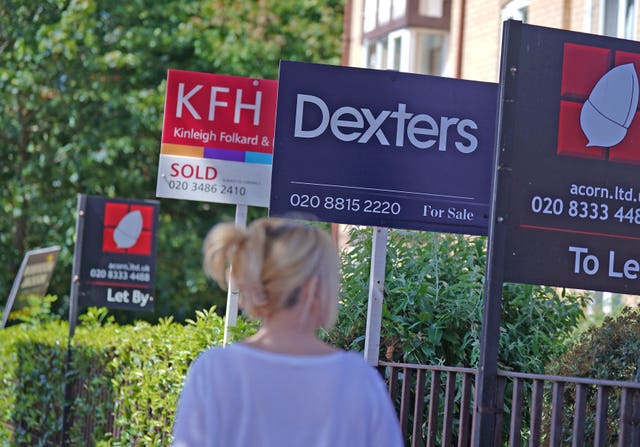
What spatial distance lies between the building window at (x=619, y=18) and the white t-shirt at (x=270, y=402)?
11068mm

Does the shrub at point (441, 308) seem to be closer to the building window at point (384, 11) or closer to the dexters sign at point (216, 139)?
the dexters sign at point (216, 139)

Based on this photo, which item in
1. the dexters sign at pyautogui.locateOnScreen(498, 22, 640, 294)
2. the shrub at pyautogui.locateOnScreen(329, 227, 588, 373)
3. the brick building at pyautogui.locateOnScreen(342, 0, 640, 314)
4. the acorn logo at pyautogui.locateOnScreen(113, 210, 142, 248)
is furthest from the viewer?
the brick building at pyautogui.locateOnScreen(342, 0, 640, 314)

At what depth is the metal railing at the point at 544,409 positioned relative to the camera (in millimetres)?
4109

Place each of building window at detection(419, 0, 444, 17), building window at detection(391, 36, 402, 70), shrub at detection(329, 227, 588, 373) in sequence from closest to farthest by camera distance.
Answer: shrub at detection(329, 227, 588, 373) → building window at detection(419, 0, 444, 17) → building window at detection(391, 36, 402, 70)

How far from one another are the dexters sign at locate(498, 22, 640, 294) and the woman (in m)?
1.99

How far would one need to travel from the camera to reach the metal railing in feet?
13.5

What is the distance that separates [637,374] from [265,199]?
3152mm

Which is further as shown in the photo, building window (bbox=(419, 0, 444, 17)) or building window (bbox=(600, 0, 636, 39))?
building window (bbox=(419, 0, 444, 17))

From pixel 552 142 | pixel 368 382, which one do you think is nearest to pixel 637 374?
pixel 552 142

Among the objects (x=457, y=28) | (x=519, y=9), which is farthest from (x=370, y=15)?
(x=519, y=9)

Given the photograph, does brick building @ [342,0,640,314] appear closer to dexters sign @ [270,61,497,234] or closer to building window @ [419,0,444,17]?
building window @ [419,0,444,17]

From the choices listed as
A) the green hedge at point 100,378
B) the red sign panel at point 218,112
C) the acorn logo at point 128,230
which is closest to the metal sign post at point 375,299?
the green hedge at point 100,378

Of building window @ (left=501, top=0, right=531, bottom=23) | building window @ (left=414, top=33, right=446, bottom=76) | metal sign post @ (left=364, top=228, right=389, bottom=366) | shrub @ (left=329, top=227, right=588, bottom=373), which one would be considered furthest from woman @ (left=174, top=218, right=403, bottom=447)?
building window @ (left=414, top=33, right=446, bottom=76)

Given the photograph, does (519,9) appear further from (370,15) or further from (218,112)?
(218,112)
